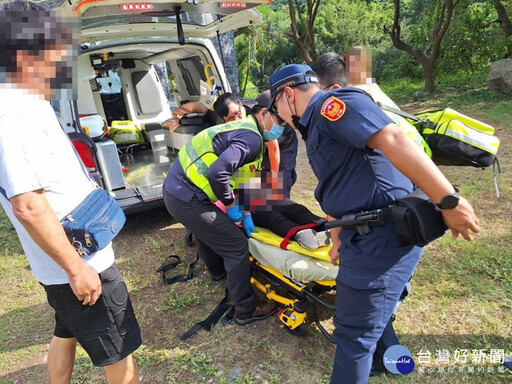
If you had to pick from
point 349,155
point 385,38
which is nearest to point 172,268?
point 349,155

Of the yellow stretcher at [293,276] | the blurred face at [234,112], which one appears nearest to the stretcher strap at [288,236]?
the yellow stretcher at [293,276]

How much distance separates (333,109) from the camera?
4.55 feet

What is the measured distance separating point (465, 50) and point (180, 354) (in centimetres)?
1619

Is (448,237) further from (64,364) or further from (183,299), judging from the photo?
(64,364)

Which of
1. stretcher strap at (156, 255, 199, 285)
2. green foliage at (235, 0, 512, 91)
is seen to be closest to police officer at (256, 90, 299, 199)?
green foliage at (235, 0, 512, 91)

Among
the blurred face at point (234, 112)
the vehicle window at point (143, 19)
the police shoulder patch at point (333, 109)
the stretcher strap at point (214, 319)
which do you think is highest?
the vehicle window at point (143, 19)

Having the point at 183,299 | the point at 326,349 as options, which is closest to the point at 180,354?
the point at 183,299

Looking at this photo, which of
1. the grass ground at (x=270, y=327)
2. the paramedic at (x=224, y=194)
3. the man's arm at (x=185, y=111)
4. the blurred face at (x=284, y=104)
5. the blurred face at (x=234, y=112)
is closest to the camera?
the blurred face at (x=284, y=104)

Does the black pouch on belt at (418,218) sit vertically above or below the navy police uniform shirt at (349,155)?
below

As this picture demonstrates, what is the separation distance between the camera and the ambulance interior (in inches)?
156

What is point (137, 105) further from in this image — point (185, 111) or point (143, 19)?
point (143, 19)

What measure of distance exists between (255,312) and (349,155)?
60.8 inches

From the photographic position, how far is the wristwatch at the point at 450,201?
4.11 feet

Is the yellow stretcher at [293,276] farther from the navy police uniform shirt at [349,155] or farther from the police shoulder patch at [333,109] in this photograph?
the police shoulder patch at [333,109]
